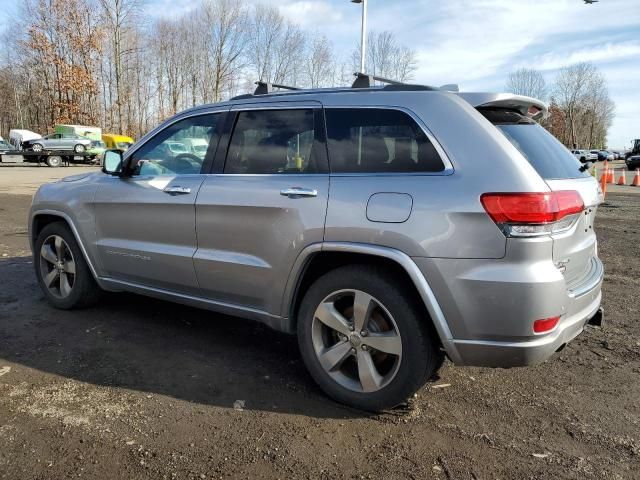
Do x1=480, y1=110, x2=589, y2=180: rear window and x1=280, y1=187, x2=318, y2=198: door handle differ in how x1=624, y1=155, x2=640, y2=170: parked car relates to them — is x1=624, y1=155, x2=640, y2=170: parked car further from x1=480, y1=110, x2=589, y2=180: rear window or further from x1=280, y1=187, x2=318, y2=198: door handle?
x1=280, y1=187, x2=318, y2=198: door handle

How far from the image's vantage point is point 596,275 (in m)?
3.22

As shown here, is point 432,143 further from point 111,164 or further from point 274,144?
point 111,164

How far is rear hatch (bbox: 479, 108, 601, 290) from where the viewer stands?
Result: 109 inches

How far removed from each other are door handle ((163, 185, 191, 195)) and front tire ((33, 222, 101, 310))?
138 cm

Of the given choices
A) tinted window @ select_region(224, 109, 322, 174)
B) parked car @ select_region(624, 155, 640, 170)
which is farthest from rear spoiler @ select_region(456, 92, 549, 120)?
parked car @ select_region(624, 155, 640, 170)

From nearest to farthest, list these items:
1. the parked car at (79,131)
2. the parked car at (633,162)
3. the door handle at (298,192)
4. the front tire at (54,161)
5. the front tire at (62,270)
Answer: the door handle at (298,192)
the front tire at (62,270)
the front tire at (54,161)
the parked car at (633,162)
the parked car at (79,131)

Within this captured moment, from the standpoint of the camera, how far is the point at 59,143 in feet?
119

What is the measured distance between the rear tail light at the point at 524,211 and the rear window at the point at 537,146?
0.88 ft

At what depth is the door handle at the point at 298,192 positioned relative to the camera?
315cm

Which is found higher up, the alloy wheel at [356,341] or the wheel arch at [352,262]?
the wheel arch at [352,262]

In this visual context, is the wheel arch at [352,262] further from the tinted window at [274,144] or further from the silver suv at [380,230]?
the tinted window at [274,144]

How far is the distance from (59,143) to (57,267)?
118 feet

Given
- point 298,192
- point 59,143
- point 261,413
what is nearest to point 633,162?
point 59,143

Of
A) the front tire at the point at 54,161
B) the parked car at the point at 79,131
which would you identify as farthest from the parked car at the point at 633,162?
the front tire at the point at 54,161
